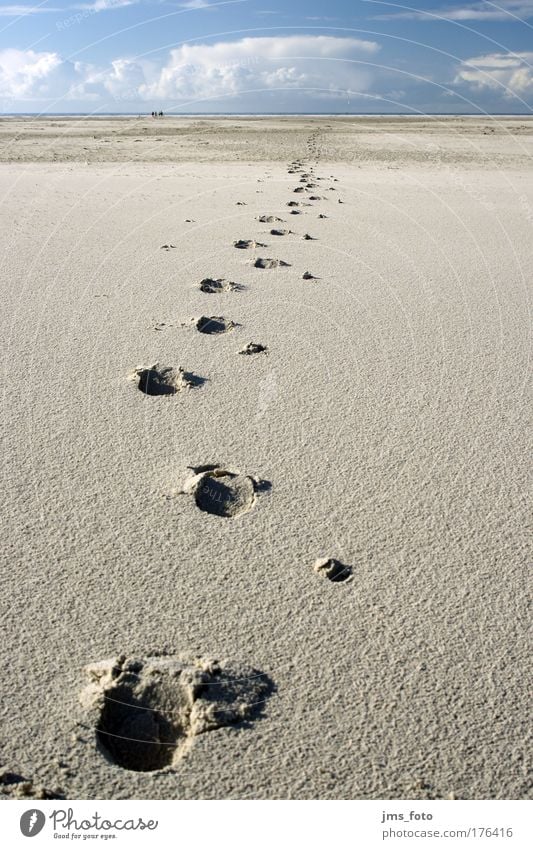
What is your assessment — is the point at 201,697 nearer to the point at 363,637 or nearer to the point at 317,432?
the point at 363,637

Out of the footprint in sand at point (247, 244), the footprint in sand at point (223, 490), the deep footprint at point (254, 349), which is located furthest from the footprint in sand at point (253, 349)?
the footprint in sand at point (247, 244)

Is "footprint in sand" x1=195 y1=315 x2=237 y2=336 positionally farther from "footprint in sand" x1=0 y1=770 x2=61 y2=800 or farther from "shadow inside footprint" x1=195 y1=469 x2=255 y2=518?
"footprint in sand" x1=0 y1=770 x2=61 y2=800

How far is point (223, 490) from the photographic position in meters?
2.51

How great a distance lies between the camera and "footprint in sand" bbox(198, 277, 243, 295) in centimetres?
478

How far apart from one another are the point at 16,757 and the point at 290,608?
2.49 ft

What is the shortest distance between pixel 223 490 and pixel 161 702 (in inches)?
Answer: 35.3

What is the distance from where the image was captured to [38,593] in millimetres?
2021

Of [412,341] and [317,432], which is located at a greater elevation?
[412,341]

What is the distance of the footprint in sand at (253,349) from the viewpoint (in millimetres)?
3749

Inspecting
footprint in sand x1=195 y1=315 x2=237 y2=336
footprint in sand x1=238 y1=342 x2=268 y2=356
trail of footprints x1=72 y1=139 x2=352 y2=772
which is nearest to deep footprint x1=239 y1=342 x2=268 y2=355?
footprint in sand x1=238 y1=342 x2=268 y2=356

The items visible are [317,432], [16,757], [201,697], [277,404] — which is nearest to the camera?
[16,757]

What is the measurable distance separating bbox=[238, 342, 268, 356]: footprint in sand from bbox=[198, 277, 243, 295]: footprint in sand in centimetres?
105

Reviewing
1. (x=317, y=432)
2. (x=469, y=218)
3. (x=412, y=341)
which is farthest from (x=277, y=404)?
(x=469, y=218)

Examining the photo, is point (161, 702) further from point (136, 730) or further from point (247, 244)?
point (247, 244)
